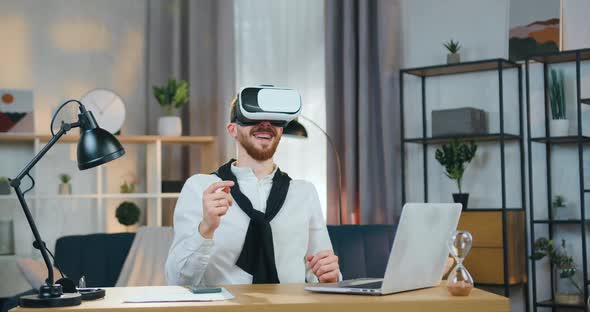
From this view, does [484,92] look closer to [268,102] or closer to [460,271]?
[268,102]

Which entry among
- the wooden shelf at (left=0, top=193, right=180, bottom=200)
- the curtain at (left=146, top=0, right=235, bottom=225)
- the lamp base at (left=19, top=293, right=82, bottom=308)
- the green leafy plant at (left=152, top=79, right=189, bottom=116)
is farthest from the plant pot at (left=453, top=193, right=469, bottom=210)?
the lamp base at (left=19, top=293, right=82, bottom=308)

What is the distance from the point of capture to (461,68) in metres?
4.80

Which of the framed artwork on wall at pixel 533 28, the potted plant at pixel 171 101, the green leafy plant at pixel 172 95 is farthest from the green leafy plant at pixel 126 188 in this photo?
the framed artwork on wall at pixel 533 28

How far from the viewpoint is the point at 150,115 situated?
5781 millimetres

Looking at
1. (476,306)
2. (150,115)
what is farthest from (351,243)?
(150,115)

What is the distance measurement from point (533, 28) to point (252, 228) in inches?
109

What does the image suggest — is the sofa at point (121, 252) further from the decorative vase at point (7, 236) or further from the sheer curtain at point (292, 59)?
the decorative vase at point (7, 236)

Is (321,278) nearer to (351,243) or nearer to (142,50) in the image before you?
(351,243)

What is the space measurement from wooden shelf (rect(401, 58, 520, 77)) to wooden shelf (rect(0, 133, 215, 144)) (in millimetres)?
1381

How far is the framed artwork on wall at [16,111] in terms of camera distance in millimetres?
Result: 5270

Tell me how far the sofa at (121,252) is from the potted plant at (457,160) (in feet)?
2.61

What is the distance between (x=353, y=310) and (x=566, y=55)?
3021mm

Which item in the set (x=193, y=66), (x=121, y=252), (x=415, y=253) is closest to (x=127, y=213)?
(x=193, y=66)

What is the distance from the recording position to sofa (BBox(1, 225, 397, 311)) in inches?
145
